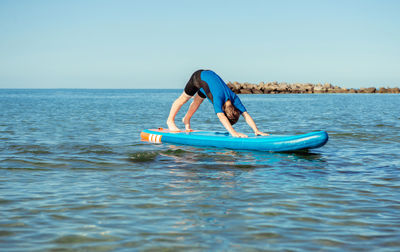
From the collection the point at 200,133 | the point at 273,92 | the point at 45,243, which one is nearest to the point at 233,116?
the point at 200,133

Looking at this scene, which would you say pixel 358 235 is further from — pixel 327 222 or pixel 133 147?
pixel 133 147

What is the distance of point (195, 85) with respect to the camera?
394 inches

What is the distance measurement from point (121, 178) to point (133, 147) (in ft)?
13.0

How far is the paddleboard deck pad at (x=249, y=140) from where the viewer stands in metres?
8.82

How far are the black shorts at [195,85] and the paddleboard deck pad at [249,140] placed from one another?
103cm

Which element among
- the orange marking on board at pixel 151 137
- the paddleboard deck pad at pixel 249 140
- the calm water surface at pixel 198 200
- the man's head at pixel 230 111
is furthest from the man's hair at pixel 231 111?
the orange marking on board at pixel 151 137

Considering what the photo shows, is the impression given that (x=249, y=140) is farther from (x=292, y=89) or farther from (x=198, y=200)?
(x=292, y=89)

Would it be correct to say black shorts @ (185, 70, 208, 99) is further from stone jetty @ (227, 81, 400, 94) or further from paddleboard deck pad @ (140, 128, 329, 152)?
stone jetty @ (227, 81, 400, 94)

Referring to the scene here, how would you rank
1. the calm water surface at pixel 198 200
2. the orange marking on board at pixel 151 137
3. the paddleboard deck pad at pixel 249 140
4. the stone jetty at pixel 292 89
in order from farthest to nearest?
1. the stone jetty at pixel 292 89
2. the orange marking on board at pixel 151 137
3. the paddleboard deck pad at pixel 249 140
4. the calm water surface at pixel 198 200

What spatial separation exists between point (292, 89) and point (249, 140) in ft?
297

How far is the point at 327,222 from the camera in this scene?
4.58 metres

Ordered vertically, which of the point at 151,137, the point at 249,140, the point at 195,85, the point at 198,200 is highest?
the point at 195,85

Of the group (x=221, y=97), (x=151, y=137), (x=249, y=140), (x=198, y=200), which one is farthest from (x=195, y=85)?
(x=198, y=200)

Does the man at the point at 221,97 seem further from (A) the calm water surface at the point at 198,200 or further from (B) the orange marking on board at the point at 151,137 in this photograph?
(B) the orange marking on board at the point at 151,137
